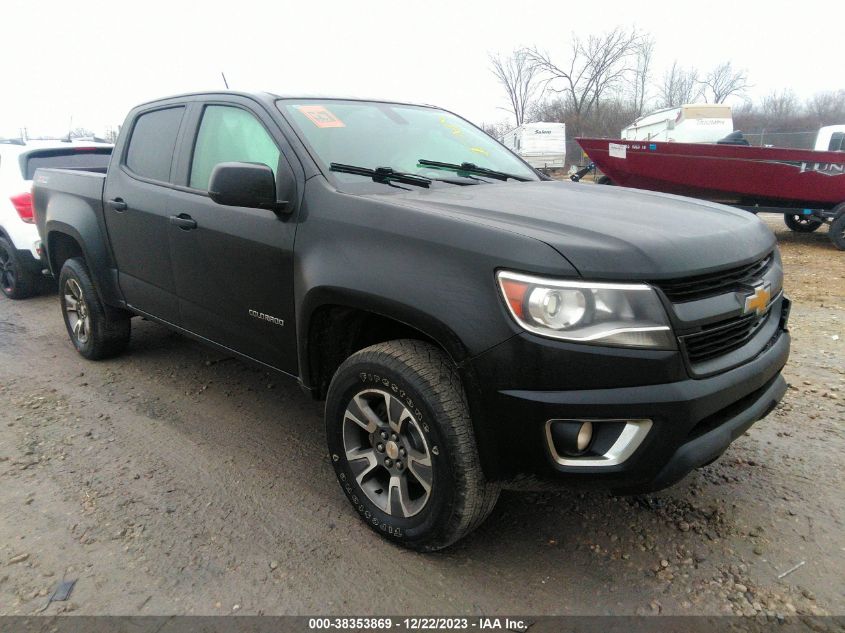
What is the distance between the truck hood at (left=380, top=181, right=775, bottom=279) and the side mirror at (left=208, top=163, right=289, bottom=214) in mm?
557

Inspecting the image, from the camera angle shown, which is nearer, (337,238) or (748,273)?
(748,273)

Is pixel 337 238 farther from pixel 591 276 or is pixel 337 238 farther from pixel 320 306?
pixel 591 276

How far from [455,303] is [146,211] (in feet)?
7.90

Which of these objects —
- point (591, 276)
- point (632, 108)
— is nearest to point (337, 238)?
point (591, 276)

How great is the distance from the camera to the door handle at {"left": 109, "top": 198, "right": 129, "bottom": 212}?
12.4 ft

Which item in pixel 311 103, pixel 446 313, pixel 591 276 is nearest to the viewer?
pixel 591 276

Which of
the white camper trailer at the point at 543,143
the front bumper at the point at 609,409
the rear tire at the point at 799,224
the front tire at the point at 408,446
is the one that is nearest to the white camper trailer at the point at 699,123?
the rear tire at the point at 799,224

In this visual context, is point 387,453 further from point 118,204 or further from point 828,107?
point 828,107

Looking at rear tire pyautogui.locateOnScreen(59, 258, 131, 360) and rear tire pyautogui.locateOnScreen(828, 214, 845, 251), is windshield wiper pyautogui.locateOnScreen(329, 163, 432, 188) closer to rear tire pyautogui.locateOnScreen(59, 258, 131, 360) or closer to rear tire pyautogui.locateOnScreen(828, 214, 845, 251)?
rear tire pyautogui.locateOnScreen(59, 258, 131, 360)

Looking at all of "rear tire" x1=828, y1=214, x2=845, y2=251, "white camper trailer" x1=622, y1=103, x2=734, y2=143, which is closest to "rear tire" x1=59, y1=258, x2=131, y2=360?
"rear tire" x1=828, y1=214, x2=845, y2=251

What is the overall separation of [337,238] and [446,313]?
2.19 feet

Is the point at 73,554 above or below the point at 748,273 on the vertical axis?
below

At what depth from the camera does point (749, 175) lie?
31.4 ft

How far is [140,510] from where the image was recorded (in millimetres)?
2734
